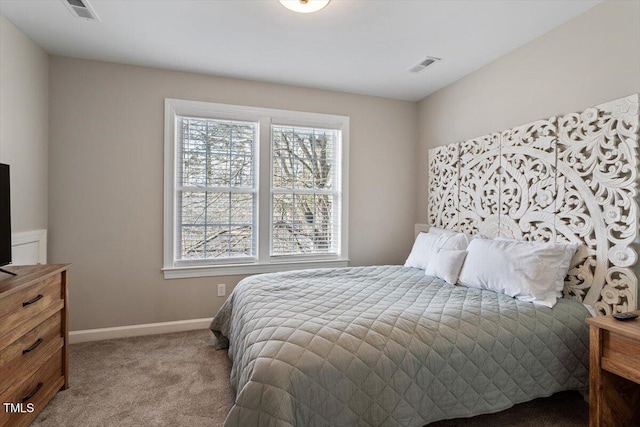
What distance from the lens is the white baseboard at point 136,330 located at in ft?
9.60

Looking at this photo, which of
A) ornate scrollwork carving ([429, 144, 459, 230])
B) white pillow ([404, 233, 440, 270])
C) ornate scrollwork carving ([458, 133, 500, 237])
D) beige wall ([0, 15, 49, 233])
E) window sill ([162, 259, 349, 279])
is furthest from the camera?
ornate scrollwork carving ([429, 144, 459, 230])

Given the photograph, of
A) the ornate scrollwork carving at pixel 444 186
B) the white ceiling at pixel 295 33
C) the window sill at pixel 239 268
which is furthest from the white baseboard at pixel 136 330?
the ornate scrollwork carving at pixel 444 186

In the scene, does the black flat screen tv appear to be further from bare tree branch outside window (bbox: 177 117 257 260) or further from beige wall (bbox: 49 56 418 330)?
bare tree branch outside window (bbox: 177 117 257 260)

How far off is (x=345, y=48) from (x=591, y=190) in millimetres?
2088

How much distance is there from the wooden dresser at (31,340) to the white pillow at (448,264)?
2713mm

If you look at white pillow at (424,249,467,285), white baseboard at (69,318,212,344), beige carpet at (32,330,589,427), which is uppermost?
white pillow at (424,249,467,285)

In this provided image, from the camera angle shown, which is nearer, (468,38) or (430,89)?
(468,38)

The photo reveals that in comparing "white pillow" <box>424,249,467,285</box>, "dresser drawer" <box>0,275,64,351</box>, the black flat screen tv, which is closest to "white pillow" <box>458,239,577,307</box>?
"white pillow" <box>424,249,467,285</box>

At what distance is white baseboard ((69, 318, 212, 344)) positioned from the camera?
2926mm

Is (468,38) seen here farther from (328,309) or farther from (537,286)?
(328,309)

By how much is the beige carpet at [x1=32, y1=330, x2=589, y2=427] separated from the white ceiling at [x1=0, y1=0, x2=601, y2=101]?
256cm

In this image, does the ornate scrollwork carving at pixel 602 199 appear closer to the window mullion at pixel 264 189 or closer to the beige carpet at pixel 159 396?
the beige carpet at pixel 159 396

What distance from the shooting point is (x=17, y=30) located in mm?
2432

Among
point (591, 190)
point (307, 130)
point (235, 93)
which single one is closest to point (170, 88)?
point (235, 93)
